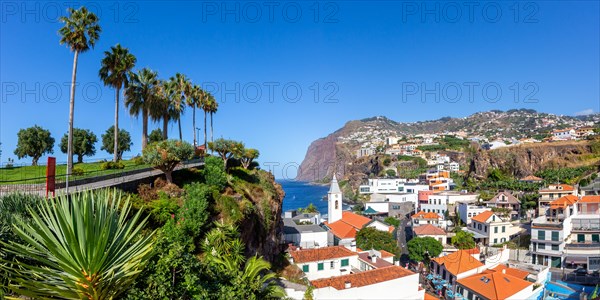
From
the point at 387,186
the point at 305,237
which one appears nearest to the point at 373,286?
the point at 305,237

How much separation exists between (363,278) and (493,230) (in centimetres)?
3101

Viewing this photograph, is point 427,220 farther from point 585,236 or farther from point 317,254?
point 317,254

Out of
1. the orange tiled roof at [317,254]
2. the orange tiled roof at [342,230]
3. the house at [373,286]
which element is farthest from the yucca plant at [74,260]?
the orange tiled roof at [342,230]

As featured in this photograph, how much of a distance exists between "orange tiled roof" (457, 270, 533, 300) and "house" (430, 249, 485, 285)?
1.57 meters

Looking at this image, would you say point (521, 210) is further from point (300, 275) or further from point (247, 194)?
point (247, 194)

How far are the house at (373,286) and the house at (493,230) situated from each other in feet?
84.7

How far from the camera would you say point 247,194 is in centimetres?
2402

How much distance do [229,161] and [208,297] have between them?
25.4m

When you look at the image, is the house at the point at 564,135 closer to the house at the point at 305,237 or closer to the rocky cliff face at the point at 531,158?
the rocky cliff face at the point at 531,158

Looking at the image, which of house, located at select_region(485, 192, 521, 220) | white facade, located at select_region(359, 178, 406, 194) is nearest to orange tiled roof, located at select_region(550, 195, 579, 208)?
house, located at select_region(485, 192, 521, 220)

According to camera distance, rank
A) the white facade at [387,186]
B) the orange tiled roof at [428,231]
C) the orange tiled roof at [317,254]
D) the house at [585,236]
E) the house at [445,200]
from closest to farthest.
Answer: the orange tiled roof at [317,254]
the house at [585,236]
the orange tiled roof at [428,231]
the house at [445,200]
the white facade at [387,186]

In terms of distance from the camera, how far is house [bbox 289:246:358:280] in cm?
2634

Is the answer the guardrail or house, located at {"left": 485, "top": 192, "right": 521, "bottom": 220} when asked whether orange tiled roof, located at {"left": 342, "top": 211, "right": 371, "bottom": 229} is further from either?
the guardrail

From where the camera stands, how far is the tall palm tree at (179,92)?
3516 centimetres
